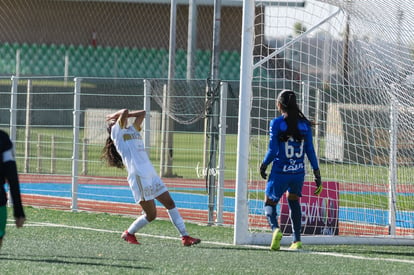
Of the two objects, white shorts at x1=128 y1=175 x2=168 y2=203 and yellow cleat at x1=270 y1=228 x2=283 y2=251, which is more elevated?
white shorts at x1=128 y1=175 x2=168 y2=203

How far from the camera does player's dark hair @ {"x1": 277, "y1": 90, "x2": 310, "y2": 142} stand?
38.3 ft

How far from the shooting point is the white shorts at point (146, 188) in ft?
39.2

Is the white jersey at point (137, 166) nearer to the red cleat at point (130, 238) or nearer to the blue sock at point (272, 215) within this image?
the red cleat at point (130, 238)

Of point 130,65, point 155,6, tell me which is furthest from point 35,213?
point 155,6

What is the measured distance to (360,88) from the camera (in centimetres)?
1355

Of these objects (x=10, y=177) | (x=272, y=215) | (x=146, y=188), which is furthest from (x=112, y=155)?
(x=10, y=177)

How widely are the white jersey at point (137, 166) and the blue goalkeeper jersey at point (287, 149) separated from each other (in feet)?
4.66

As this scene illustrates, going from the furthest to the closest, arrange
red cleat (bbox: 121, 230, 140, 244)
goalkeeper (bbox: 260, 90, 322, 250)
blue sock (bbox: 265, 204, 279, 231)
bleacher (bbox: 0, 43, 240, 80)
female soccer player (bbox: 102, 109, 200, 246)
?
bleacher (bbox: 0, 43, 240, 80)
red cleat (bbox: 121, 230, 140, 244)
female soccer player (bbox: 102, 109, 200, 246)
blue sock (bbox: 265, 204, 279, 231)
goalkeeper (bbox: 260, 90, 322, 250)

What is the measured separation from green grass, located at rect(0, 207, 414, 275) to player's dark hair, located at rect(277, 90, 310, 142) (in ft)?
4.58

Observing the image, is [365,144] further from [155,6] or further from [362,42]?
[155,6]

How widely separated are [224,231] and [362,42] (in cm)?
339

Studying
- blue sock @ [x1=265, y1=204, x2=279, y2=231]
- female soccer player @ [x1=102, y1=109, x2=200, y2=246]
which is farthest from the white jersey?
blue sock @ [x1=265, y1=204, x2=279, y2=231]

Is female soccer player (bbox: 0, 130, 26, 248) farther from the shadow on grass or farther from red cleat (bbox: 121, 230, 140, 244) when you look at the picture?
red cleat (bbox: 121, 230, 140, 244)

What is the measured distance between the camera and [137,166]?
12.0m
